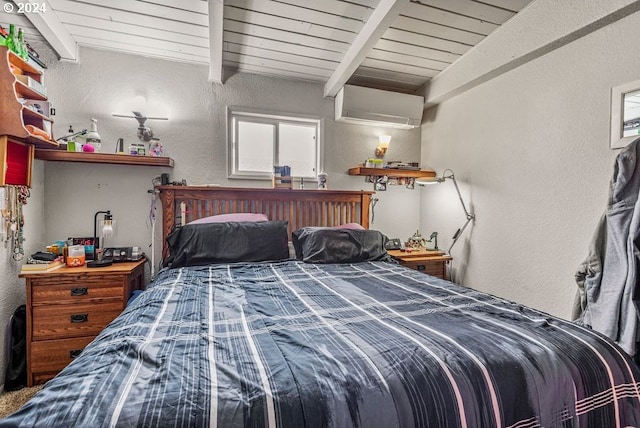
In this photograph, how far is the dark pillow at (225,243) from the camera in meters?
2.21

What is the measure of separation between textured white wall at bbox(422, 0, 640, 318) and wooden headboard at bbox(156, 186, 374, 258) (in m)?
1.02

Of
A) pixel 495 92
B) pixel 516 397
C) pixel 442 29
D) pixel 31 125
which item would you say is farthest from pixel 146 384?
pixel 495 92

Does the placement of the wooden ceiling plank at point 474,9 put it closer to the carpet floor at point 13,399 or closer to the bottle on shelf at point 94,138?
the bottle on shelf at point 94,138

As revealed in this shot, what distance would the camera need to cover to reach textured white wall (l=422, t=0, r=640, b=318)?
6.03 ft

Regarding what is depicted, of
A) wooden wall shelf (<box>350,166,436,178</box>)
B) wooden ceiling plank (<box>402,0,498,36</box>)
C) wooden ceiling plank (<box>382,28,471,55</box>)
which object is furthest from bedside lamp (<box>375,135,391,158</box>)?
wooden ceiling plank (<box>402,0,498,36</box>)

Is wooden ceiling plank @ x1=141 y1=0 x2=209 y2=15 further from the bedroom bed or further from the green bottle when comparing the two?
the bedroom bed

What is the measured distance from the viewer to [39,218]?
229 cm

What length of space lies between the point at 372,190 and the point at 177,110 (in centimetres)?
202

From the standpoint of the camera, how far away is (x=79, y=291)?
76.8 inches

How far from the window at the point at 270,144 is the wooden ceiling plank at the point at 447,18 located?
50.4 inches

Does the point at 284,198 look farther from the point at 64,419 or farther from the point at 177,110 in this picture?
the point at 64,419

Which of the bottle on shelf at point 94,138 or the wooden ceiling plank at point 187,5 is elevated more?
the wooden ceiling plank at point 187,5

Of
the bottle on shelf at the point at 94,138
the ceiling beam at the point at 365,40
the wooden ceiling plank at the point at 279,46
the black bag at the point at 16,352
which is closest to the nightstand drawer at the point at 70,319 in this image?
the black bag at the point at 16,352

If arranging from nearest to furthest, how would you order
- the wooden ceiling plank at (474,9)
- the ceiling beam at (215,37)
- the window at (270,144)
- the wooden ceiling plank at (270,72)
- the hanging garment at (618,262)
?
1. the hanging garment at (618,262)
2. the ceiling beam at (215,37)
3. the wooden ceiling plank at (474,9)
4. the wooden ceiling plank at (270,72)
5. the window at (270,144)
